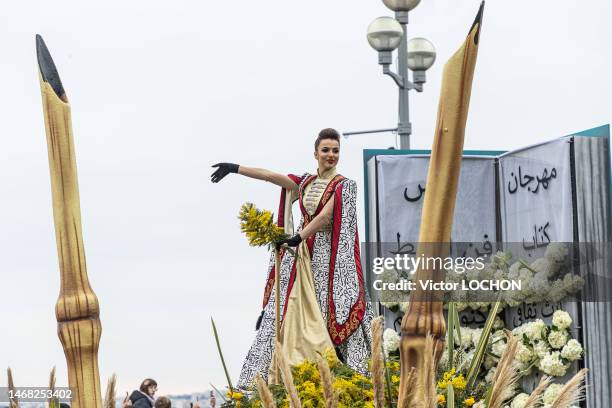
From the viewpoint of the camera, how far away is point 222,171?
743cm

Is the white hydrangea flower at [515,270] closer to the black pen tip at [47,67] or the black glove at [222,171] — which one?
the black glove at [222,171]

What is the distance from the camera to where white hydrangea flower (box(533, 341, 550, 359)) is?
9344mm

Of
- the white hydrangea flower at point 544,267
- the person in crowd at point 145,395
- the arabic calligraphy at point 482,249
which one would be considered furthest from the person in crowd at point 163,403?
the arabic calligraphy at point 482,249

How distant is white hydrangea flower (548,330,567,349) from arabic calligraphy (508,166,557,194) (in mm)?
1231

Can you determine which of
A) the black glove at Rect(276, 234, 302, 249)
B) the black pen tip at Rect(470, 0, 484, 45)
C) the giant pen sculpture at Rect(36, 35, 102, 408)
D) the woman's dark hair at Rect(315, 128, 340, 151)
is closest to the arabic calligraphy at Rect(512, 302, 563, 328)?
the woman's dark hair at Rect(315, 128, 340, 151)

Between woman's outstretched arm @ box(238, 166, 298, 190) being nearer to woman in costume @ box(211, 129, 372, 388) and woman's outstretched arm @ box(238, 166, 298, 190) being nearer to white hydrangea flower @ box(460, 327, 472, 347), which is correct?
woman in costume @ box(211, 129, 372, 388)

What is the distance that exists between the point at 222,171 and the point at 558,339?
3.18 metres

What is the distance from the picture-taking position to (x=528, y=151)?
10.3 meters

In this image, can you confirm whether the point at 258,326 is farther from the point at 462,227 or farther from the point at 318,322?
the point at 462,227

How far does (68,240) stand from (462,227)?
25.6ft

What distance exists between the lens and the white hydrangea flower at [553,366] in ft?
29.8

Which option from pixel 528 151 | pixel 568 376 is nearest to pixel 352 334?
pixel 568 376

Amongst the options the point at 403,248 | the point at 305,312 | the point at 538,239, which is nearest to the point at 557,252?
the point at 538,239

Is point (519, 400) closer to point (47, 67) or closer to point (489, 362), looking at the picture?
point (489, 362)
